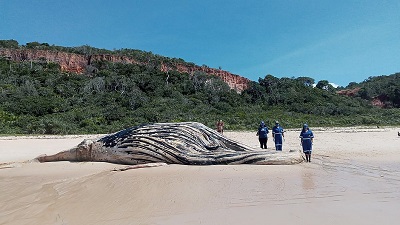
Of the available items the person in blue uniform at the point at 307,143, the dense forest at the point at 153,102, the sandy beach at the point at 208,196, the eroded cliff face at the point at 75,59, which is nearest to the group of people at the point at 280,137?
the person in blue uniform at the point at 307,143

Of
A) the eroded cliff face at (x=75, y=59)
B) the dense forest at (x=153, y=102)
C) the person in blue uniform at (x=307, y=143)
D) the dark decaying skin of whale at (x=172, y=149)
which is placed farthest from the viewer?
the eroded cliff face at (x=75, y=59)

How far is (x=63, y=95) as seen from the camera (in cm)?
4909

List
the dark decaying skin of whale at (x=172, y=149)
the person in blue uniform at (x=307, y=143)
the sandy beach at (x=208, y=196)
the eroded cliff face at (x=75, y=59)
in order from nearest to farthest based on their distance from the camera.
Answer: the sandy beach at (x=208, y=196) → the dark decaying skin of whale at (x=172, y=149) → the person in blue uniform at (x=307, y=143) → the eroded cliff face at (x=75, y=59)

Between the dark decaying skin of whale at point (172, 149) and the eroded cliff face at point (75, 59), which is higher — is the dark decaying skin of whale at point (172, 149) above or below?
below

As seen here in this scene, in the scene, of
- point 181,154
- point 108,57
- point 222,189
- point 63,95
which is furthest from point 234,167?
point 108,57

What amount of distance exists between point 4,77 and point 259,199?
61.7m

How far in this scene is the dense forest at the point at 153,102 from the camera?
32.0 meters

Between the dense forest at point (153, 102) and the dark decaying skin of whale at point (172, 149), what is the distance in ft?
58.2

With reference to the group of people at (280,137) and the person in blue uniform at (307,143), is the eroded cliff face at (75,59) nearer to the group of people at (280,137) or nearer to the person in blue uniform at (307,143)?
the group of people at (280,137)

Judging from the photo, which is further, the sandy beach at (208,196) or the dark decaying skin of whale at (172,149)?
the dark decaying skin of whale at (172,149)

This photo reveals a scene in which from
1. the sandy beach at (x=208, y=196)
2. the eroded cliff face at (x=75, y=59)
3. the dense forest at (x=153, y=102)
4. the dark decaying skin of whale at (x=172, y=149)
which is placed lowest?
the sandy beach at (x=208, y=196)

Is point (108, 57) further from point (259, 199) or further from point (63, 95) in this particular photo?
point (259, 199)

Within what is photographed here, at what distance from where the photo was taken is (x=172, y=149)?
308 inches

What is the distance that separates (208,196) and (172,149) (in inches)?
134
